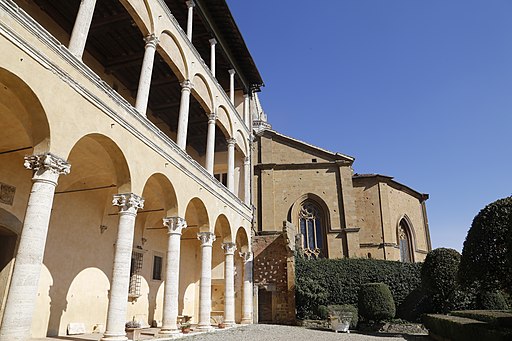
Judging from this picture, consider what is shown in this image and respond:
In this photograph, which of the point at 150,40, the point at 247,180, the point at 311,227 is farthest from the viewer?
the point at 311,227

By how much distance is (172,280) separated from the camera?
11.3m

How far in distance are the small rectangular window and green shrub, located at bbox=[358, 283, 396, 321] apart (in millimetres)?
10638

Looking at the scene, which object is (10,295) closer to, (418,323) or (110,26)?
(110,26)

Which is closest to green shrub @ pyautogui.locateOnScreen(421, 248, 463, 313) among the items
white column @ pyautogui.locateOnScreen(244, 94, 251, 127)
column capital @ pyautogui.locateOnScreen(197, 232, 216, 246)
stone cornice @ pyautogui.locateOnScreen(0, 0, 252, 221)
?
column capital @ pyautogui.locateOnScreen(197, 232, 216, 246)

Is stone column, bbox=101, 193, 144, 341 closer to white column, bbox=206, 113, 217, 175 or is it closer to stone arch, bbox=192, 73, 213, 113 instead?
white column, bbox=206, 113, 217, 175

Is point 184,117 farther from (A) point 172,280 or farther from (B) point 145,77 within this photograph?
(A) point 172,280

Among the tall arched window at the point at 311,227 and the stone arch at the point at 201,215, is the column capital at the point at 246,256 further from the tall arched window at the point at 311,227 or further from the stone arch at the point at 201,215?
the tall arched window at the point at 311,227

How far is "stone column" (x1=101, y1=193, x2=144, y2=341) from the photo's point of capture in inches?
336

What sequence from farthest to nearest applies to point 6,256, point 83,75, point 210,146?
point 210,146, point 6,256, point 83,75

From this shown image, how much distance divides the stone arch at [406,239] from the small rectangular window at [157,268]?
22340mm

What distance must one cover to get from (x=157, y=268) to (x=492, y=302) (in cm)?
1638

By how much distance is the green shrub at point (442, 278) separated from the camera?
58.9 feet

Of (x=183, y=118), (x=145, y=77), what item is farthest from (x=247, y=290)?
(x=145, y=77)

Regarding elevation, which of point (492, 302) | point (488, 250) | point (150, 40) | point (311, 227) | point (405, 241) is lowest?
point (492, 302)
